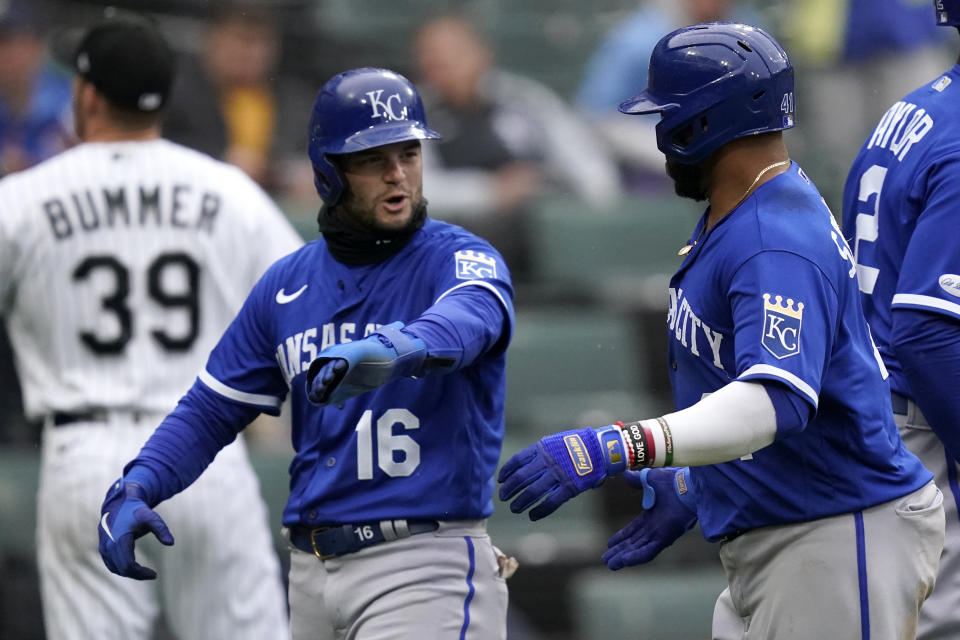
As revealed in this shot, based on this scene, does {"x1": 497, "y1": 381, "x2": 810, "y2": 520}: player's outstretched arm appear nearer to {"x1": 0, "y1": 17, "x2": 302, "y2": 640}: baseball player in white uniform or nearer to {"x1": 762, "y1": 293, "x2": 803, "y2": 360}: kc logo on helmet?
{"x1": 762, "y1": 293, "x2": 803, "y2": 360}: kc logo on helmet

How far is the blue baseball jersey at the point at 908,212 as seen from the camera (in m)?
3.64

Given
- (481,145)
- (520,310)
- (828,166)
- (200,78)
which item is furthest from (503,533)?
(828,166)

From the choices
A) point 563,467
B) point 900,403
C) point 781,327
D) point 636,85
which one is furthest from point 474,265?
point 636,85

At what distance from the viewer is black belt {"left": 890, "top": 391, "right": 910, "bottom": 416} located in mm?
4055

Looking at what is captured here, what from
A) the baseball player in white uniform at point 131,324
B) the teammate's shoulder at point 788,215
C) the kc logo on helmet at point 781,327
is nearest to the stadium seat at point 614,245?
the baseball player in white uniform at point 131,324

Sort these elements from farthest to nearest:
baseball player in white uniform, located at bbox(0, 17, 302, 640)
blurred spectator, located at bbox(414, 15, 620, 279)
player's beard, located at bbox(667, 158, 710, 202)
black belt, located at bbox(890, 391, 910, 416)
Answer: blurred spectator, located at bbox(414, 15, 620, 279), baseball player in white uniform, located at bbox(0, 17, 302, 640), black belt, located at bbox(890, 391, 910, 416), player's beard, located at bbox(667, 158, 710, 202)

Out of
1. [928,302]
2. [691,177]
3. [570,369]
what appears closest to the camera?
[691,177]

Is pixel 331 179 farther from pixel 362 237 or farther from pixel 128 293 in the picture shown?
pixel 128 293

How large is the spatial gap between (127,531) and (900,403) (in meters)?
2.05

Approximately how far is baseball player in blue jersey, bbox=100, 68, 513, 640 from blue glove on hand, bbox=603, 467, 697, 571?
0.34 meters

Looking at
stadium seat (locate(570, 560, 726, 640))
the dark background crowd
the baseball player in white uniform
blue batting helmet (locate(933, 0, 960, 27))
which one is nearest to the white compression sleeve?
blue batting helmet (locate(933, 0, 960, 27))

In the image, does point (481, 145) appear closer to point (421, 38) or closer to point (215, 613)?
point (421, 38)

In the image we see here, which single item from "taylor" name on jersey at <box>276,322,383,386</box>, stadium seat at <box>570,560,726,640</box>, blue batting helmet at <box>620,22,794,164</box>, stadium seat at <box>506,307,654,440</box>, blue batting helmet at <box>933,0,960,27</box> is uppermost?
blue batting helmet at <box>933,0,960,27</box>

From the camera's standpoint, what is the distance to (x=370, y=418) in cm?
375
